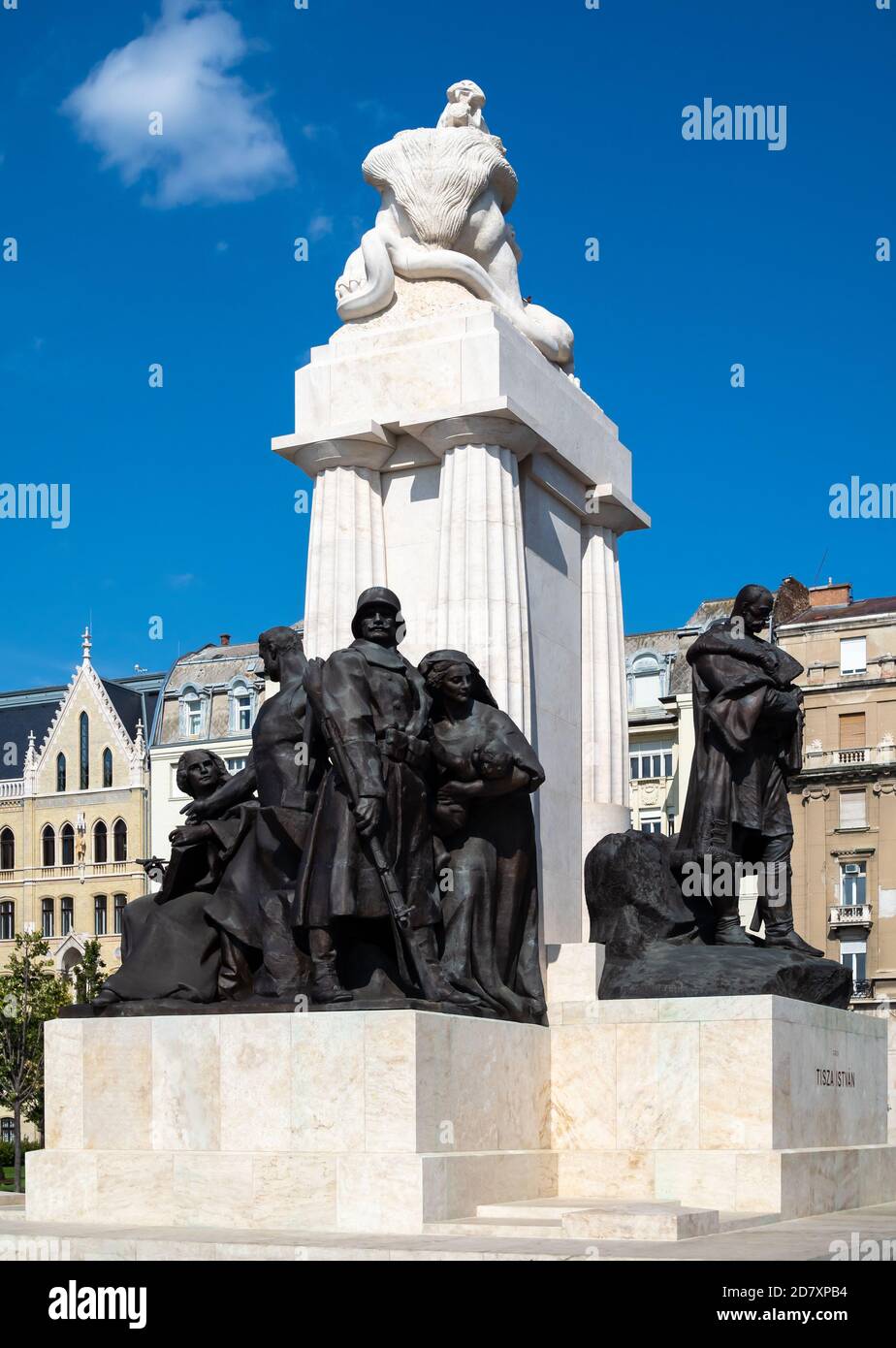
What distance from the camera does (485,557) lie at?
17281mm

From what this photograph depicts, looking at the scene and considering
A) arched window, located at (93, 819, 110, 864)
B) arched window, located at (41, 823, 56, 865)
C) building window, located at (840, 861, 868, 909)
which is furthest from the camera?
arched window, located at (41, 823, 56, 865)

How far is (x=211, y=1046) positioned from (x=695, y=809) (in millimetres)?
5323

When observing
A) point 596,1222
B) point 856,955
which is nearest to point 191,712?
point 856,955

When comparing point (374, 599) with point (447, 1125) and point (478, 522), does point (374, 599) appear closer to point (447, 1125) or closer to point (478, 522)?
point (478, 522)

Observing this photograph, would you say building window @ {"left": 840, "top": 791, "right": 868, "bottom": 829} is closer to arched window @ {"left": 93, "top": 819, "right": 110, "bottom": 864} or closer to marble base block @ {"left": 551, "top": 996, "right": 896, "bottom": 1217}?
arched window @ {"left": 93, "top": 819, "right": 110, "bottom": 864}

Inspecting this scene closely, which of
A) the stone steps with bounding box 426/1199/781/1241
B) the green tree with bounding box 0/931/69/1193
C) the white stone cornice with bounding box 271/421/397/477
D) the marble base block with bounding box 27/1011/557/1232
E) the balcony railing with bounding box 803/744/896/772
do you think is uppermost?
the white stone cornice with bounding box 271/421/397/477

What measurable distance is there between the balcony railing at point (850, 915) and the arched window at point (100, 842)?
30.3 metres

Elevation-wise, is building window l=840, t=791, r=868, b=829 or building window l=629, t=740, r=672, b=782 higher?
building window l=629, t=740, r=672, b=782

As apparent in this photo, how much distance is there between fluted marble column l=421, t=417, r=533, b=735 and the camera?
56.3ft

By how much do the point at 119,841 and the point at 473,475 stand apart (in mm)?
58107

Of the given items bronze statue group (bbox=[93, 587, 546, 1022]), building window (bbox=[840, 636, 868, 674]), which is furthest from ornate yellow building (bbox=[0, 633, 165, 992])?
bronze statue group (bbox=[93, 587, 546, 1022])

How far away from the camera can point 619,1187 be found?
14.5 m

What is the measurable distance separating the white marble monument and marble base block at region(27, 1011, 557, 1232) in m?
3.48

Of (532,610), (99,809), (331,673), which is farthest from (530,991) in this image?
(99,809)
